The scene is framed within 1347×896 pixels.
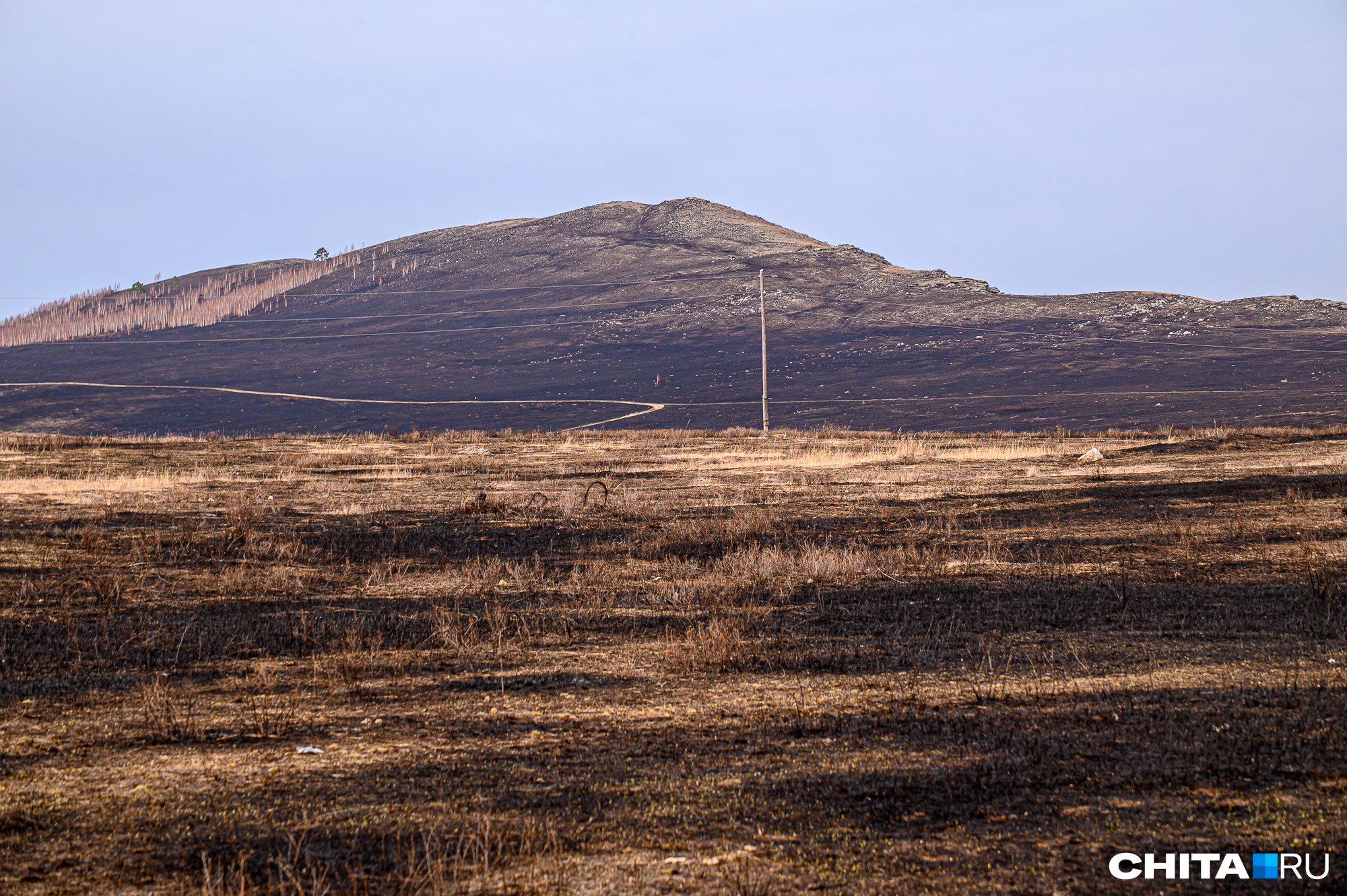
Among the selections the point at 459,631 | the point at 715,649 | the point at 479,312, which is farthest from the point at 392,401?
the point at 715,649

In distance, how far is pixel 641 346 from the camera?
78.9m

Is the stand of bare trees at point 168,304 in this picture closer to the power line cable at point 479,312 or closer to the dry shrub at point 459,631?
the power line cable at point 479,312

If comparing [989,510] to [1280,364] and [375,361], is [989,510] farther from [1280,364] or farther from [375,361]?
[375,361]

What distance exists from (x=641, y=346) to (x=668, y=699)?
73082 millimetres

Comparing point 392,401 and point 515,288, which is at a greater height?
point 515,288

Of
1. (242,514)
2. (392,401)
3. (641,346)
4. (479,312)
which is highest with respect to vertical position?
(479,312)

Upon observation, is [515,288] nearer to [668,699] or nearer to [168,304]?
[168,304]

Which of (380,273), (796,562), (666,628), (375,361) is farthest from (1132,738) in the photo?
(380,273)

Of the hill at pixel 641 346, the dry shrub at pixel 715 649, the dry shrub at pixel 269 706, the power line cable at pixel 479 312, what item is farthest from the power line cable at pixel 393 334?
the dry shrub at pixel 269 706

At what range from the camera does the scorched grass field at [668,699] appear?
13.2 feet

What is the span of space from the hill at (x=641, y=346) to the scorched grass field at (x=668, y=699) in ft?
124

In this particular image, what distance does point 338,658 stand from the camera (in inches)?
299

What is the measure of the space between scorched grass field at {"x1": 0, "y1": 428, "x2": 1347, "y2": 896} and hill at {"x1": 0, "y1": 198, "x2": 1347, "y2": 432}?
124ft

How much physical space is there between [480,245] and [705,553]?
108355 mm
